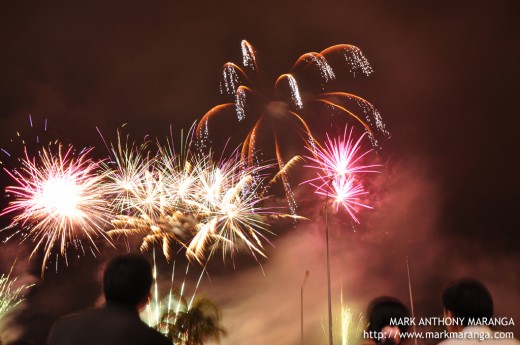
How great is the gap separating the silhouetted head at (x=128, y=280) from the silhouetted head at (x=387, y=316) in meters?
2.42

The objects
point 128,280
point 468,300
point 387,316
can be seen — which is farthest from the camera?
point 387,316

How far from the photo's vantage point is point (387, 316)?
17.2ft

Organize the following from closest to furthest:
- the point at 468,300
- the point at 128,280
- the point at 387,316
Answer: the point at 128,280, the point at 468,300, the point at 387,316

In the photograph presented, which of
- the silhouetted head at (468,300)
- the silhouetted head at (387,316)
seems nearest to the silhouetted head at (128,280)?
the silhouetted head at (387,316)

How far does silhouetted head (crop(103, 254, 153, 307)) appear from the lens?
4102mm

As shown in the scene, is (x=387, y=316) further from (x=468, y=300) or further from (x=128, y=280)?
(x=128, y=280)

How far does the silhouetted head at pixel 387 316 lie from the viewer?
5.13 meters

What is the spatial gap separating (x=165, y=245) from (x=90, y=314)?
24.8 m

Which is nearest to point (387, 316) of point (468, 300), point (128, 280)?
point (468, 300)

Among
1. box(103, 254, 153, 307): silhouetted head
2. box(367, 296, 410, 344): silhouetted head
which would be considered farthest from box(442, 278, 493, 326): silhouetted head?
box(103, 254, 153, 307): silhouetted head

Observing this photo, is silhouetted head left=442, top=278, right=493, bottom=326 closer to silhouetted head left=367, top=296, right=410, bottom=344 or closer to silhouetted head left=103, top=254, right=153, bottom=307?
silhouetted head left=367, top=296, right=410, bottom=344

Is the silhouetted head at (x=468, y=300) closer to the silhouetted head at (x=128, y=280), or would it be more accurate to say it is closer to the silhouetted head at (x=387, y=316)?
the silhouetted head at (x=387, y=316)

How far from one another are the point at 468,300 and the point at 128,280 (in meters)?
3.09

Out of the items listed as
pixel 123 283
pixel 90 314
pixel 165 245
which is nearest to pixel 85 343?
pixel 90 314
